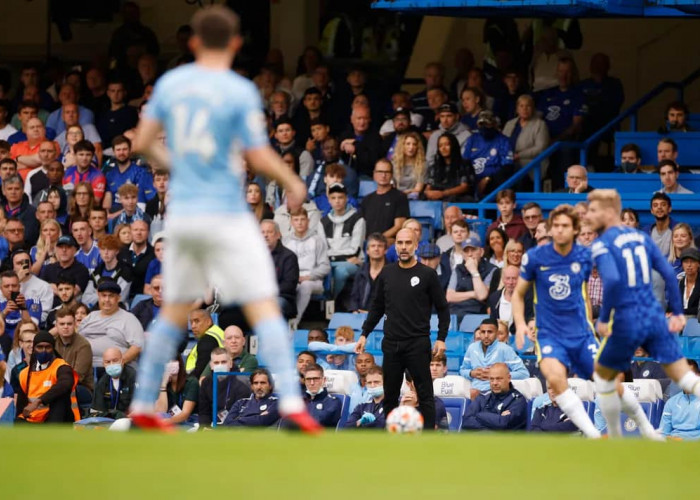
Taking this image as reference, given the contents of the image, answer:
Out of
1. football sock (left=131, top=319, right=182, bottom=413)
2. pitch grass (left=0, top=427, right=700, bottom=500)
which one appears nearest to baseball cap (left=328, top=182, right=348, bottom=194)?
pitch grass (left=0, top=427, right=700, bottom=500)

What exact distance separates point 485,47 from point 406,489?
15.9 m

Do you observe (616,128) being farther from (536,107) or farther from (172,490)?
(172,490)

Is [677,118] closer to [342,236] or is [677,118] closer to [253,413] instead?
[342,236]

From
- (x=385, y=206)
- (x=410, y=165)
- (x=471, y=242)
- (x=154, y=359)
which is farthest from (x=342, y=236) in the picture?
(x=154, y=359)

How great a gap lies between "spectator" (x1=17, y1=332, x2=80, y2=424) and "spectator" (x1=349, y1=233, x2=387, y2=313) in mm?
3060

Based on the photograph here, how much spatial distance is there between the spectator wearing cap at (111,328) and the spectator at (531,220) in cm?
410

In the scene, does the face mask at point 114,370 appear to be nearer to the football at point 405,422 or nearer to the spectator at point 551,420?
the spectator at point 551,420

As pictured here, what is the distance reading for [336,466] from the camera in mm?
6457

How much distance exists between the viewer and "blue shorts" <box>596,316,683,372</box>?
30.3 ft

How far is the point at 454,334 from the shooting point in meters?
14.7

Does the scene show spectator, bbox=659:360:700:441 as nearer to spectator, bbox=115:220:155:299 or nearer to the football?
the football

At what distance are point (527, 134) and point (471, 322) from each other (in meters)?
3.39

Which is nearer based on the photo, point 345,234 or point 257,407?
point 257,407

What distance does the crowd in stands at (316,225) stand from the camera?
14.1 meters
